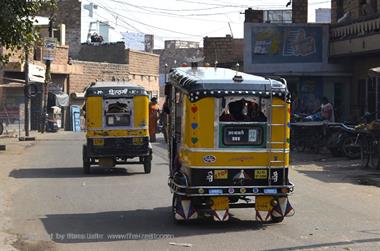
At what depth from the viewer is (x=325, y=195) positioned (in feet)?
45.0

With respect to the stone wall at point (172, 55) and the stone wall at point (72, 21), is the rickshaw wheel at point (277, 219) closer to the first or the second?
the stone wall at point (72, 21)

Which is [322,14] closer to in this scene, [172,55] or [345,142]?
[172,55]

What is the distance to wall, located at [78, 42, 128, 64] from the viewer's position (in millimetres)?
58619

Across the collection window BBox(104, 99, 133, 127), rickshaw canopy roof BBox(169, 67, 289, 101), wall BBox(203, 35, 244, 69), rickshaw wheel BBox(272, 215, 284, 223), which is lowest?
rickshaw wheel BBox(272, 215, 284, 223)

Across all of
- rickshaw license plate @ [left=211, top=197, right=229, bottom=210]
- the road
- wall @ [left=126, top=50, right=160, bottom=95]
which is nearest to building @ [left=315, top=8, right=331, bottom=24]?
wall @ [left=126, top=50, right=160, bottom=95]

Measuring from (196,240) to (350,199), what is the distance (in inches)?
199

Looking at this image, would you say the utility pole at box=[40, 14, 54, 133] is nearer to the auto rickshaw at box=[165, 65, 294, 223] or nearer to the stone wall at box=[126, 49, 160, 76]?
the stone wall at box=[126, 49, 160, 76]

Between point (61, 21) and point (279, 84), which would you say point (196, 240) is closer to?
point (279, 84)

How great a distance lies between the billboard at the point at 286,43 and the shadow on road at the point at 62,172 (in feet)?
39.0

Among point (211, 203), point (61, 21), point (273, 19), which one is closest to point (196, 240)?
point (211, 203)

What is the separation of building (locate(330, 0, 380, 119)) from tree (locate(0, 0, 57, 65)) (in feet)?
37.6

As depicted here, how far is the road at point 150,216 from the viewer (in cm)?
900

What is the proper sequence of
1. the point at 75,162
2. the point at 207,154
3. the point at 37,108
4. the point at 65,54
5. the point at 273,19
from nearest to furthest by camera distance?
1. the point at 207,154
2. the point at 75,162
3. the point at 273,19
4. the point at 37,108
5. the point at 65,54

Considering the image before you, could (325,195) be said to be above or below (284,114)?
below
